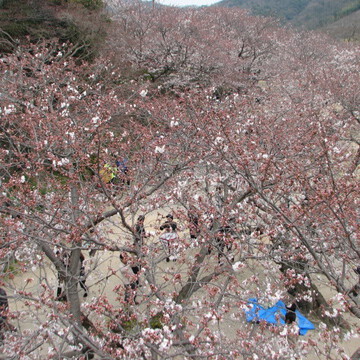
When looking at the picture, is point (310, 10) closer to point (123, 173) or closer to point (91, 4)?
point (91, 4)

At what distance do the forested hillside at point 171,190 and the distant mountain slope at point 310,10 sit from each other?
116 feet

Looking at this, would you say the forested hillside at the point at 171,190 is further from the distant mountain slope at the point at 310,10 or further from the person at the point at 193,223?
the distant mountain slope at the point at 310,10

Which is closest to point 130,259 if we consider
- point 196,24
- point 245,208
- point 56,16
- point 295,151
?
point 245,208

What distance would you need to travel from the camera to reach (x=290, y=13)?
75812mm

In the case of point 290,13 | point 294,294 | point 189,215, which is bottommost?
point 294,294

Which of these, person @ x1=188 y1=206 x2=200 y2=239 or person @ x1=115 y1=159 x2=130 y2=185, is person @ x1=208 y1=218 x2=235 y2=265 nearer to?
person @ x1=188 y1=206 x2=200 y2=239

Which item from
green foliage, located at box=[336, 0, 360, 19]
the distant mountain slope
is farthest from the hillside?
green foliage, located at box=[336, 0, 360, 19]

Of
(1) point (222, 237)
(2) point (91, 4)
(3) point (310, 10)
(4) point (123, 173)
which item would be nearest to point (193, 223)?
(1) point (222, 237)

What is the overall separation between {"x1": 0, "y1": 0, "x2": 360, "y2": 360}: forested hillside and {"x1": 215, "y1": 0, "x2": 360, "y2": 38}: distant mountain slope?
3539cm

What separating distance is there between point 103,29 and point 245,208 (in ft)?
38.9

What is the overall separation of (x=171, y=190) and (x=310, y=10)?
82402 millimetres

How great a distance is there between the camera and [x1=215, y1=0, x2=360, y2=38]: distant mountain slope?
57.0 metres

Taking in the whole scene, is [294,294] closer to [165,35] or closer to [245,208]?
[245,208]

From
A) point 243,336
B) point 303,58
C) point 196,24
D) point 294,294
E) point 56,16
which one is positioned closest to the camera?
point 243,336
